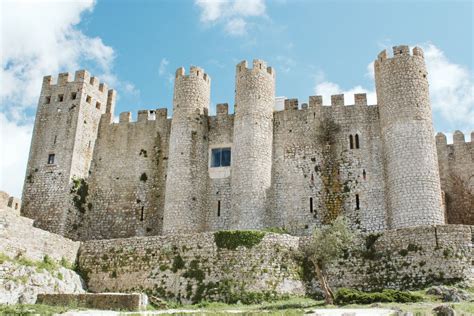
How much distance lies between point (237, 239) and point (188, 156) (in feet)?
28.7

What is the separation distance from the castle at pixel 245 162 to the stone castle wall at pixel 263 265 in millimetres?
4439

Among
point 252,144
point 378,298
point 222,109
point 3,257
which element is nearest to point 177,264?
point 3,257

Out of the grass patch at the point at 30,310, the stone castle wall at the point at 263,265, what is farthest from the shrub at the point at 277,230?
the grass patch at the point at 30,310

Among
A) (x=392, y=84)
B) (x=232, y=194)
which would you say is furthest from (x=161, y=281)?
(x=392, y=84)

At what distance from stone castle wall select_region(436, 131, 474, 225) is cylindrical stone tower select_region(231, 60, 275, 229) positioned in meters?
10.8

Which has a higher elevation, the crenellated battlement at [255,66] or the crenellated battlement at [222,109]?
the crenellated battlement at [255,66]

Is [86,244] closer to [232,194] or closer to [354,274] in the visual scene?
[232,194]

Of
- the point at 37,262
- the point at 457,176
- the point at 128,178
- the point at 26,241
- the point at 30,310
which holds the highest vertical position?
the point at 457,176

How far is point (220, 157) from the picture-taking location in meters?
32.8

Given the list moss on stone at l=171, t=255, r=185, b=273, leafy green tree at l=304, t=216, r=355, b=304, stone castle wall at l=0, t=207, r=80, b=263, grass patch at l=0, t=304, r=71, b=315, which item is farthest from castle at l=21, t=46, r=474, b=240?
grass patch at l=0, t=304, r=71, b=315

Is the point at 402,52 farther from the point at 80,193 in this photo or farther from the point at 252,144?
the point at 80,193

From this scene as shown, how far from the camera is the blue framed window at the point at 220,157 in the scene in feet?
107

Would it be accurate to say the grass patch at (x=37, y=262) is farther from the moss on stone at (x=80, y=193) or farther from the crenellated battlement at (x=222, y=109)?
the crenellated battlement at (x=222, y=109)

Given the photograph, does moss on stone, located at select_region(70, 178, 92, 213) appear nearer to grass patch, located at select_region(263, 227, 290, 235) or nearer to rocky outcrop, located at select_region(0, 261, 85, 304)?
rocky outcrop, located at select_region(0, 261, 85, 304)
